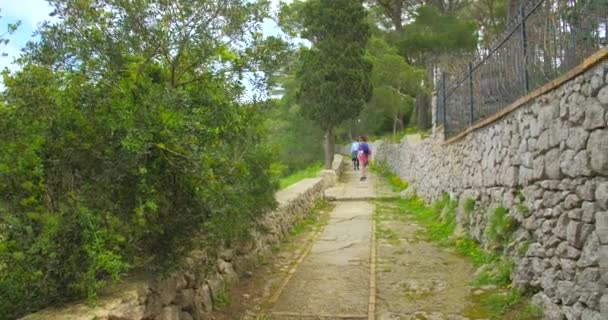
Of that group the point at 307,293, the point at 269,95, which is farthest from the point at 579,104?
the point at 307,293

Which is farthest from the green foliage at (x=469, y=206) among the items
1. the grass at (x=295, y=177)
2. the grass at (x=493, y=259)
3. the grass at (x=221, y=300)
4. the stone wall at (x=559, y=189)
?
the grass at (x=295, y=177)

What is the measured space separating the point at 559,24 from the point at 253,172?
3.68 m

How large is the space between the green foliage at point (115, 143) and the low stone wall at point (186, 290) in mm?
127

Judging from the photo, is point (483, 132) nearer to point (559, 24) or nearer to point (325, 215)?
point (559, 24)

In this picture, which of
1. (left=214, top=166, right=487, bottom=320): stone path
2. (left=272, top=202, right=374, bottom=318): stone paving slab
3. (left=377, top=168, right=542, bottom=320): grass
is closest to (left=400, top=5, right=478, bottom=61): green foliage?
(left=377, top=168, right=542, bottom=320): grass

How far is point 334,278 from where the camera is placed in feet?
20.0

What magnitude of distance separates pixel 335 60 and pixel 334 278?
13772 mm

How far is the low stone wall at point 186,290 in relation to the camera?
2855 mm

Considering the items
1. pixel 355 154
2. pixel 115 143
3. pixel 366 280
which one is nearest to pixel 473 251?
pixel 366 280

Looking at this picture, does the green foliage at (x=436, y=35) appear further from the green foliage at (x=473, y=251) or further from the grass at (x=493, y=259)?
the green foliage at (x=473, y=251)

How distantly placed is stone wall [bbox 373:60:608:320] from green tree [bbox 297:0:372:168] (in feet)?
40.4

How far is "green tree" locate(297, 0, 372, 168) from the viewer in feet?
61.7

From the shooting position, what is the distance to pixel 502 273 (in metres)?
5.32

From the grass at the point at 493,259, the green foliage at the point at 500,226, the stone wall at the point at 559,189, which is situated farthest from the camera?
the green foliage at the point at 500,226
